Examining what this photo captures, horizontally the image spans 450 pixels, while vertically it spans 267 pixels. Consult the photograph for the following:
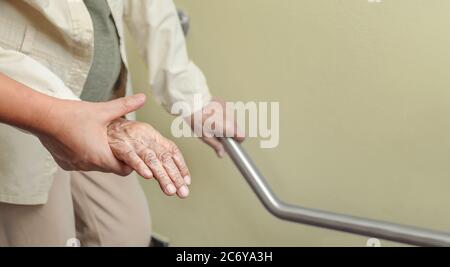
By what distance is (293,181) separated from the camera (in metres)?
1.17

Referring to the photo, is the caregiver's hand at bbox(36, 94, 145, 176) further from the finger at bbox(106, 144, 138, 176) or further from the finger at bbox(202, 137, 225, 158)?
the finger at bbox(202, 137, 225, 158)

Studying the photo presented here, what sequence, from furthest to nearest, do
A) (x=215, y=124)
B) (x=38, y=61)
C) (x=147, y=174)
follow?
(x=215, y=124)
(x=38, y=61)
(x=147, y=174)

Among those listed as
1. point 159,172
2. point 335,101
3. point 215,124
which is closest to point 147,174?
point 159,172

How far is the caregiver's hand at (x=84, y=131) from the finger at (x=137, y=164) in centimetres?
2

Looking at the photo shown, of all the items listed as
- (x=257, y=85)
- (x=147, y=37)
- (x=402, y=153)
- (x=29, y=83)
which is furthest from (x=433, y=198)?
(x=29, y=83)

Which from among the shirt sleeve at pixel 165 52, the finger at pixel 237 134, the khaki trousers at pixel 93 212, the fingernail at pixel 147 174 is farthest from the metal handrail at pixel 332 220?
the fingernail at pixel 147 174

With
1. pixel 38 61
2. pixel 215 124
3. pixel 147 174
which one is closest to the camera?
pixel 147 174

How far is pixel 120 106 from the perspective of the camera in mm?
619

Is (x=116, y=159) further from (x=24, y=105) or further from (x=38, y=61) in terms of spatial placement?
(x=38, y=61)

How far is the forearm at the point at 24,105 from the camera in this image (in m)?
0.59

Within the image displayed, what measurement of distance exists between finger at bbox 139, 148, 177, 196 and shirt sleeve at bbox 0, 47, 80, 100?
0.48 feet

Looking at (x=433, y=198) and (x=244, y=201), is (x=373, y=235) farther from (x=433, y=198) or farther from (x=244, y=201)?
(x=244, y=201)

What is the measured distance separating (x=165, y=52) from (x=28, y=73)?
1.22 feet

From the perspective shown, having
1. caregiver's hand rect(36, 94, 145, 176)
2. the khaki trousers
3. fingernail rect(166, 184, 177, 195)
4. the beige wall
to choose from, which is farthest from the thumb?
the beige wall
